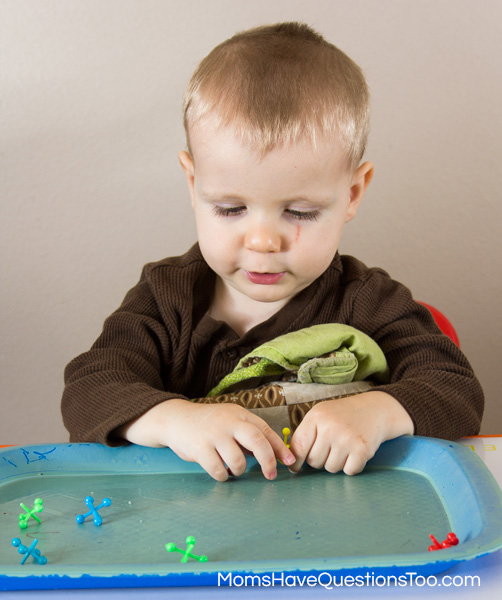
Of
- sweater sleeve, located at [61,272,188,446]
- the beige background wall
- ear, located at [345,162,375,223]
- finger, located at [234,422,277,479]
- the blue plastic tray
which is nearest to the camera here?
the blue plastic tray

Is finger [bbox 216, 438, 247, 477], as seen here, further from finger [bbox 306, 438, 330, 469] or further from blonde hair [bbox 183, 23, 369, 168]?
blonde hair [bbox 183, 23, 369, 168]

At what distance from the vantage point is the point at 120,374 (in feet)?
2.56

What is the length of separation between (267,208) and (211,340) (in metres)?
0.21

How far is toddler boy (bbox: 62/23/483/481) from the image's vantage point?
65 cm

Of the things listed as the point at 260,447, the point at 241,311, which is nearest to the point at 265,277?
the point at 241,311

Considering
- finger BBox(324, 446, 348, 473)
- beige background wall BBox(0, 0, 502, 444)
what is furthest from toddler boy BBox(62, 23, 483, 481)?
beige background wall BBox(0, 0, 502, 444)

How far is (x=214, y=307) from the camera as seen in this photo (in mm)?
952

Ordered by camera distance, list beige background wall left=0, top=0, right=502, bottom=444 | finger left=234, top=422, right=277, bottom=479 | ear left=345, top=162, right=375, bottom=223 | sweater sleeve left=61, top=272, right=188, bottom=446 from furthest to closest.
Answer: beige background wall left=0, top=0, right=502, bottom=444 → ear left=345, top=162, right=375, bottom=223 → sweater sleeve left=61, top=272, right=188, bottom=446 → finger left=234, top=422, right=277, bottom=479

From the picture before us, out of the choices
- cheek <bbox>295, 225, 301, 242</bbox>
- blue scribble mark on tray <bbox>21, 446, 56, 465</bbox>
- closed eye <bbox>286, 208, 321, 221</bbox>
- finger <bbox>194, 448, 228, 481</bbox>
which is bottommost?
blue scribble mark on tray <bbox>21, 446, 56, 465</bbox>

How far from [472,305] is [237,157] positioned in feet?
2.87

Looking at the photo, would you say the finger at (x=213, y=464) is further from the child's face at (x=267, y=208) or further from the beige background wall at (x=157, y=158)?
the beige background wall at (x=157, y=158)

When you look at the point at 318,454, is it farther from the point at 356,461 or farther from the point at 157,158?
the point at 157,158

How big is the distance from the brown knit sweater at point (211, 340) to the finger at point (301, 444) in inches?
5.7

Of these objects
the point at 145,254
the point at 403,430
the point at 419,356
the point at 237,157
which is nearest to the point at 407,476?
the point at 403,430
